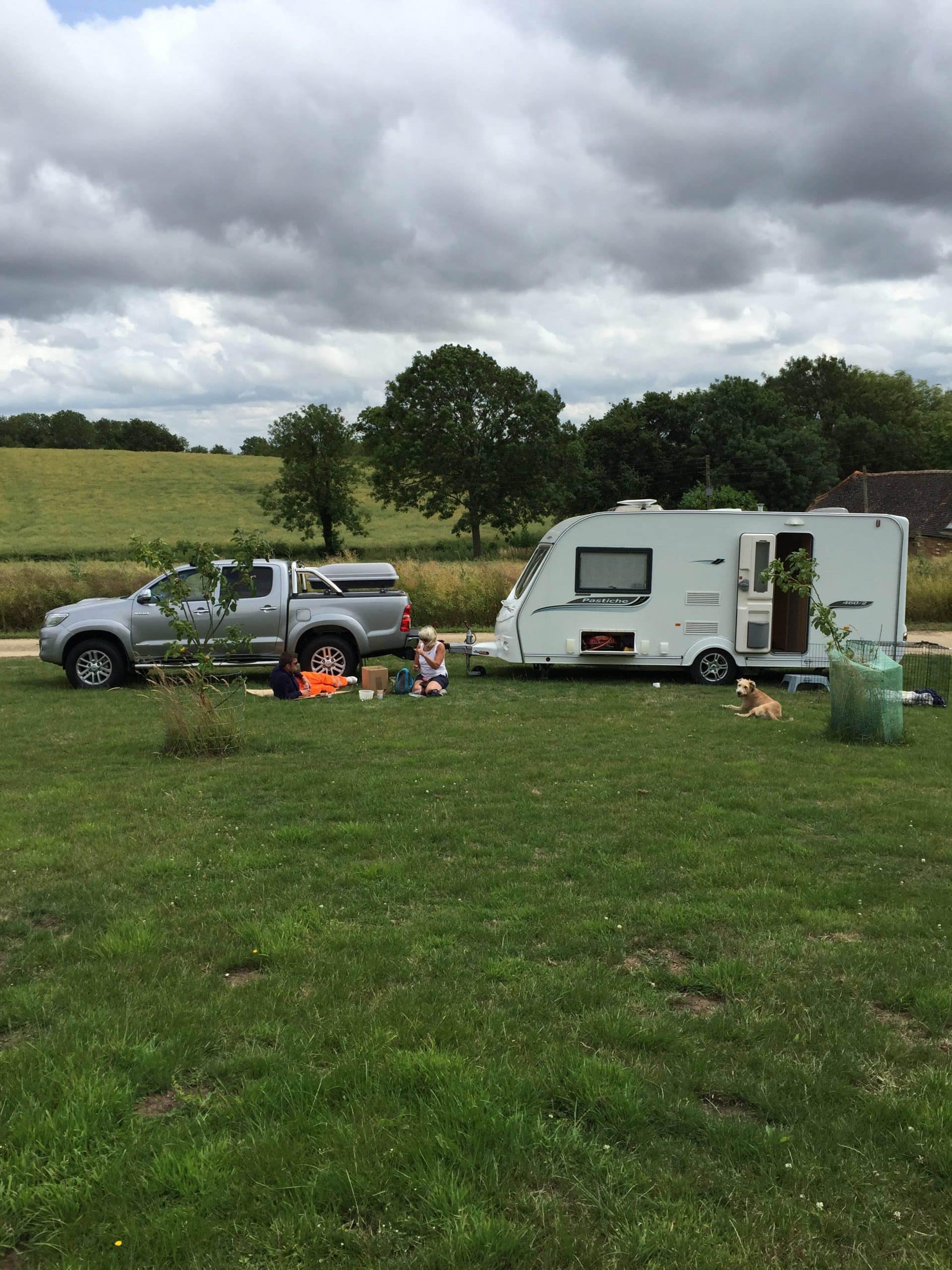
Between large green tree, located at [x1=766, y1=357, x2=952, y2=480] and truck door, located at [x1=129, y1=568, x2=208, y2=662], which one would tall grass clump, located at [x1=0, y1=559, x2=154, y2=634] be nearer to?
truck door, located at [x1=129, y1=568, x2=208, y2=662]

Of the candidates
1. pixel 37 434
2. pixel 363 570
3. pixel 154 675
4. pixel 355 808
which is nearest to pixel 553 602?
pixel 363 570

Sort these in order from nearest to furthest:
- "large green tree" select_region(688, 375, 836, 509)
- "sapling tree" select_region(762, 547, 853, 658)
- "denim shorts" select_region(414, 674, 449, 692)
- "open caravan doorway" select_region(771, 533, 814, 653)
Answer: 1. "sapling tree" select_region(762, 547, 853, 658)
2. "denim shorts" select_region(414, 674, 449, 692)
3. "open caravan doorway" select_region(771, 533, 814, 653)
4. "large green tree" select_region(688, 375, 836, 509)

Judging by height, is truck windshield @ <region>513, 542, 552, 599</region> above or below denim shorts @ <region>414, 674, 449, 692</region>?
above

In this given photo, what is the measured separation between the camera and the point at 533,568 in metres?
14.5

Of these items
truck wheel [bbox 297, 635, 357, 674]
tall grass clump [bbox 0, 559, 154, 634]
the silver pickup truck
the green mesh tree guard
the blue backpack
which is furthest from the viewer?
tall grass clump [bbox 0, 559, 154, 634]

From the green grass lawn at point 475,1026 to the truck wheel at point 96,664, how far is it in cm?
684

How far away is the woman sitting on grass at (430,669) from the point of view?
13016 mm

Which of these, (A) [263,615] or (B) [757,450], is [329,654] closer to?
(A) [263,615]

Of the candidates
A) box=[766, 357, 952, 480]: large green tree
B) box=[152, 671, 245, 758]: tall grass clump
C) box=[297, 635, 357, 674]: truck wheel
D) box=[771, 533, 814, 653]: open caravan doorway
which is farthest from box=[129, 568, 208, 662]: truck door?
box=[766, 357, 952, 480]: large green tree

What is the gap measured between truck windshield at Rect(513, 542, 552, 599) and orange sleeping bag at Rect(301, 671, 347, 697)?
311 centimetres

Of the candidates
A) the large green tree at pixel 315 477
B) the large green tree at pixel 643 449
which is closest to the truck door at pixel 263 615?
the large green tree at pixel 315 477

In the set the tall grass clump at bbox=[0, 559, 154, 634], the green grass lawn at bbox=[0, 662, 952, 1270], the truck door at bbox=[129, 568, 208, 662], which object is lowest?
the green grass lawn at bbox=[0, 662, 952, 1270]

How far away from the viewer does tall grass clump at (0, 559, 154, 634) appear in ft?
74.3

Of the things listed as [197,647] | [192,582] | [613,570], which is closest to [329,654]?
[192,582]
